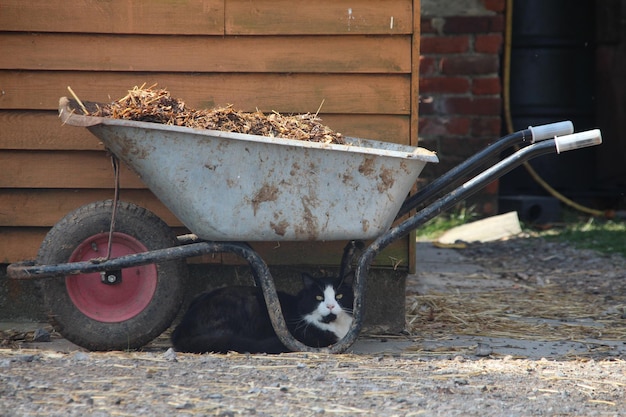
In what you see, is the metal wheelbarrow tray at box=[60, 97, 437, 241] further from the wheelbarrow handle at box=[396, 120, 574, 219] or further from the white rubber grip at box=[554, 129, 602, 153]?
the white rubber grip at box=[554, 129, 602, 153]

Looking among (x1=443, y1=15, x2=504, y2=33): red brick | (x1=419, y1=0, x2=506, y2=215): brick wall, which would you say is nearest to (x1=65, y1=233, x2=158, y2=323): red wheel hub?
(x1=419, y1=0, x2=506, y2=215): brick wall

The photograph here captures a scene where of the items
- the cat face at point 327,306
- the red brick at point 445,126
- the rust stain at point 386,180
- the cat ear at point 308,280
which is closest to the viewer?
the rust stain at point 386,180

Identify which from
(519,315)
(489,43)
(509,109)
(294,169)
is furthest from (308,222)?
(509,109)

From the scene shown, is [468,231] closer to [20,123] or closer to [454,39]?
[454,39]

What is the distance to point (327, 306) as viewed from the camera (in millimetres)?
3391

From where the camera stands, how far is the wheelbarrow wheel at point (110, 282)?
3.28 meters

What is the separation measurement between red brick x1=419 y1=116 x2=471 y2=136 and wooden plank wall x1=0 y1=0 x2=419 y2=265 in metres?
2.99

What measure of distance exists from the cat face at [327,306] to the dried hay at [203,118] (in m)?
0.56

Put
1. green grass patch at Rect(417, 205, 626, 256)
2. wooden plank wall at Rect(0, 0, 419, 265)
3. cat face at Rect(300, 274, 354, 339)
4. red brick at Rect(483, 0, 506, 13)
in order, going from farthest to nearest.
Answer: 1. red brick at Rect(483, 0, 506, 13)
2. green grass patch at Rect(417, 205, 626, 256)
3. wooden plank wall at Rect(0, 0, 419, 265)
4. cat face at Rect(300, 274, 354, 339)

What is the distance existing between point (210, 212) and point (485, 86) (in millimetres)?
3984

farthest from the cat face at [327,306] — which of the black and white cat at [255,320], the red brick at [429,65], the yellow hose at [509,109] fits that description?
the yellow hose at [509,109]

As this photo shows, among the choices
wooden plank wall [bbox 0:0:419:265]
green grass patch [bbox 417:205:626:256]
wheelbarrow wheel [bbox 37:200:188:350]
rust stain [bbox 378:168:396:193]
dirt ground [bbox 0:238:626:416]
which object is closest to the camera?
dirt ground [bbox 0:238:626:416]

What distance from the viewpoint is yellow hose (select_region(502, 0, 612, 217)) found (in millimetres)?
6688

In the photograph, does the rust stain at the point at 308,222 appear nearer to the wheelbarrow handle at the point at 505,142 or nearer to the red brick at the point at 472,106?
the wheelbarrow handle at the point at 505,142
